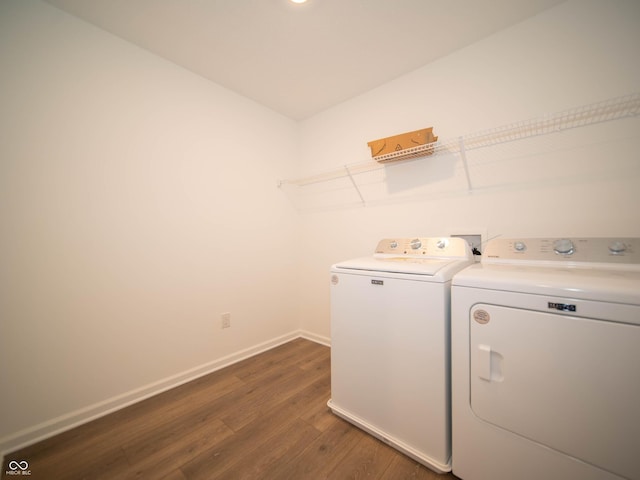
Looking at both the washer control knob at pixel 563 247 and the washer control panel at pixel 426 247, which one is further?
the washer control panel at pixel 426 247

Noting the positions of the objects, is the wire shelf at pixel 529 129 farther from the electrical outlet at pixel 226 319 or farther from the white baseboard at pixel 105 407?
the white baseboard at pixel 105 407

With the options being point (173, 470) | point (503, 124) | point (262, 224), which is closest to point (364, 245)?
point (262, 224)

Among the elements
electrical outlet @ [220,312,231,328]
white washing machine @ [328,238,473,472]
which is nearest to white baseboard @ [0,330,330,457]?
electrical outlet @ [220,312,231,328]

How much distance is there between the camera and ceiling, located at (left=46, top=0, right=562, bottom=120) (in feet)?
4.43

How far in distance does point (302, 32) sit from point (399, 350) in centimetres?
196

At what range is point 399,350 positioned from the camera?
3.86 ft

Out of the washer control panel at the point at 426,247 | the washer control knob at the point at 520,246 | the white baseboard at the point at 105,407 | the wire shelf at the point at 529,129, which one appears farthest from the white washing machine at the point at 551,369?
the white baseboard at the point at 105,407

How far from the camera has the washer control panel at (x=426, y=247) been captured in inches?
56.6

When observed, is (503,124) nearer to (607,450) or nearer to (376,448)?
(607,450)

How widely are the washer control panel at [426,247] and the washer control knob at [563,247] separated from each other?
1.24ft

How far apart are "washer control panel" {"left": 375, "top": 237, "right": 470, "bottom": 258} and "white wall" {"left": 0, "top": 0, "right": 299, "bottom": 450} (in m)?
1.30

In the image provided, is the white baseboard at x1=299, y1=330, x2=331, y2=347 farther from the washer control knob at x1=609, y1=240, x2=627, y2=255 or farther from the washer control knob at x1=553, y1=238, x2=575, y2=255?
the washer control knob at x1=609, y1=240, x2=627, y2=255
